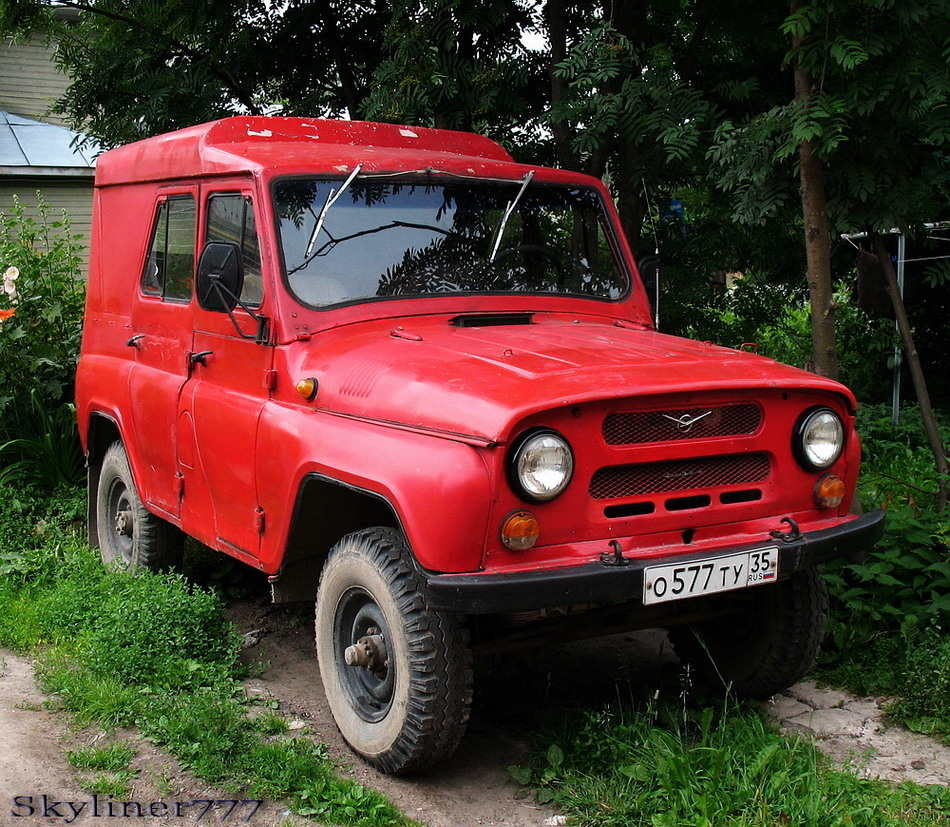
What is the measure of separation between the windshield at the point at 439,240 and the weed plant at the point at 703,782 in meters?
1.88

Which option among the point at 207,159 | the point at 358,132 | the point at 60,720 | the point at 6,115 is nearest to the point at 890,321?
the point at 358,132

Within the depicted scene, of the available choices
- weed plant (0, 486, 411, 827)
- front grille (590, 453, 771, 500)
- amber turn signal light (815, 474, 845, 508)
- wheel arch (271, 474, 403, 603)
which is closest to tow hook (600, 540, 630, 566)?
front grille (590, 453, 771, 500)

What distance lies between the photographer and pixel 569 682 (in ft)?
15.3

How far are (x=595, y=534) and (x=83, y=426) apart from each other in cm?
360

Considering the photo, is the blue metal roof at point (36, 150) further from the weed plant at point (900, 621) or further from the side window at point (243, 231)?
the weed plant at point (900, 621)

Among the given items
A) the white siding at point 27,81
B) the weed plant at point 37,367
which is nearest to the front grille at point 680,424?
the weed plant at point 37,367

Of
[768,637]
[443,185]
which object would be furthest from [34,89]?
[768,637]

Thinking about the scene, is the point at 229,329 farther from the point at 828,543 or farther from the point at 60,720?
the point at 828,543

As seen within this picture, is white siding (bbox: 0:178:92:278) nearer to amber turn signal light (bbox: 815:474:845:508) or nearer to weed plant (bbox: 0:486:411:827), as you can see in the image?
weed plant (bbox: 0:486:411:827)

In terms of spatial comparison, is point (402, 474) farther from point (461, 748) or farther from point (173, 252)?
point (173, 252)

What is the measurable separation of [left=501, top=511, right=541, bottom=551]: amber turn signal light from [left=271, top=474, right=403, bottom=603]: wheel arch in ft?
2.04

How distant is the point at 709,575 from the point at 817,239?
239 cm

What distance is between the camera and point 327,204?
4312 mm

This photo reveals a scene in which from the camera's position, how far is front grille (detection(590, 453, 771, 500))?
343 cm
